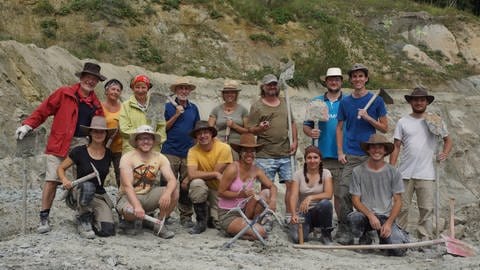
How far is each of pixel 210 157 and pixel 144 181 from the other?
37.4 inches

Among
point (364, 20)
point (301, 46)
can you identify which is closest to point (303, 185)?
point (301, 46)

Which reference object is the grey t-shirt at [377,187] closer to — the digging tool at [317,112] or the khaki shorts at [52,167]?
the digging tool at [317,112]

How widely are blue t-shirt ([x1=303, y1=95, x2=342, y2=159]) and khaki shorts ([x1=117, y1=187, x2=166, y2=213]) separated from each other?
7.67 ft

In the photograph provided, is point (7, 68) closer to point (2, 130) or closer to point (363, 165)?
point (2, 130)

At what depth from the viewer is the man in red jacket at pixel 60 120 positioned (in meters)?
6.94

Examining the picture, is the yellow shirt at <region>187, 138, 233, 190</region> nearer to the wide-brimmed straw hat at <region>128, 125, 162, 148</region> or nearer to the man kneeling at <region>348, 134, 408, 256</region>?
the wide-brimmed straw hat at <region>128, 125, 162, 148</region>

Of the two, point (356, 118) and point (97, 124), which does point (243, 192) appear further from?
point (97, 124)

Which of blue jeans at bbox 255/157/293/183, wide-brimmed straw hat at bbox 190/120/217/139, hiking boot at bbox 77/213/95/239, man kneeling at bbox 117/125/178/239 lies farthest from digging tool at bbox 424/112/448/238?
hiking boot at bbox 77/213/95/239

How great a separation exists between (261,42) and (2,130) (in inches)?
494

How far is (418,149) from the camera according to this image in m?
7.56

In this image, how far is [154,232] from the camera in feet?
23.7

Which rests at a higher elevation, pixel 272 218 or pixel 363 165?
pixel 363 165

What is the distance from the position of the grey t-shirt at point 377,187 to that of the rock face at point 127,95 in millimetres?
4045

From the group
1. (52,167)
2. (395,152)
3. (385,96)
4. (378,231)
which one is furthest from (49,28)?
(378,231)
